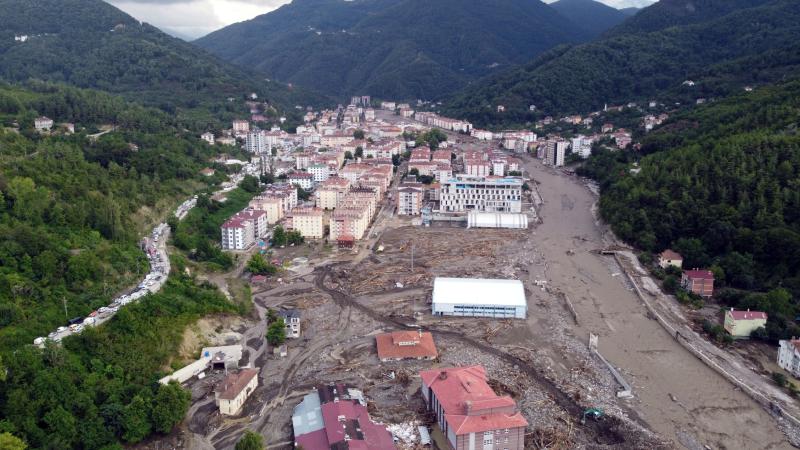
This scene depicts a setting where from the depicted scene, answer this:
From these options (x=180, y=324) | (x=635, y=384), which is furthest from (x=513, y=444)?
(x=180, y=324)

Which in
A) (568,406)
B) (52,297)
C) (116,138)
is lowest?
(568,406)

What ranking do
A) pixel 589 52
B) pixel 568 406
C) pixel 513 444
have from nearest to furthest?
1. pixel 513 444
2. pixel 568 406
3. pixel 589 52

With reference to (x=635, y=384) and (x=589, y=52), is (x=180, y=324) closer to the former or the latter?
(x=635, y=384)

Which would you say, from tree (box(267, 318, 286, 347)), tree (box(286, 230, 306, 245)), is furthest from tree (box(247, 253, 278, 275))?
tree (box(267, 318, 286, 347))

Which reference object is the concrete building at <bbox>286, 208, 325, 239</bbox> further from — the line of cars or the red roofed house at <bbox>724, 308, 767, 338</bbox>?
the red roofed house at <bbox>724, 308, 767, 338</bbox>

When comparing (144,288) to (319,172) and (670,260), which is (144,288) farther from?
(319,172)

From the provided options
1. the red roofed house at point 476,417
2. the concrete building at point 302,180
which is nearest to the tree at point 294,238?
the concrete building at point 302,180

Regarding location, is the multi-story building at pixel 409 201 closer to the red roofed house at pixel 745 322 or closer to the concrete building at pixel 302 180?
the concrete building at pixel 302 180

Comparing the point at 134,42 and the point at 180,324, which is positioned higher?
the point at 134,42

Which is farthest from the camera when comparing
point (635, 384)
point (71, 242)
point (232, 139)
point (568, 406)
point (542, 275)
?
point (232, 139)
